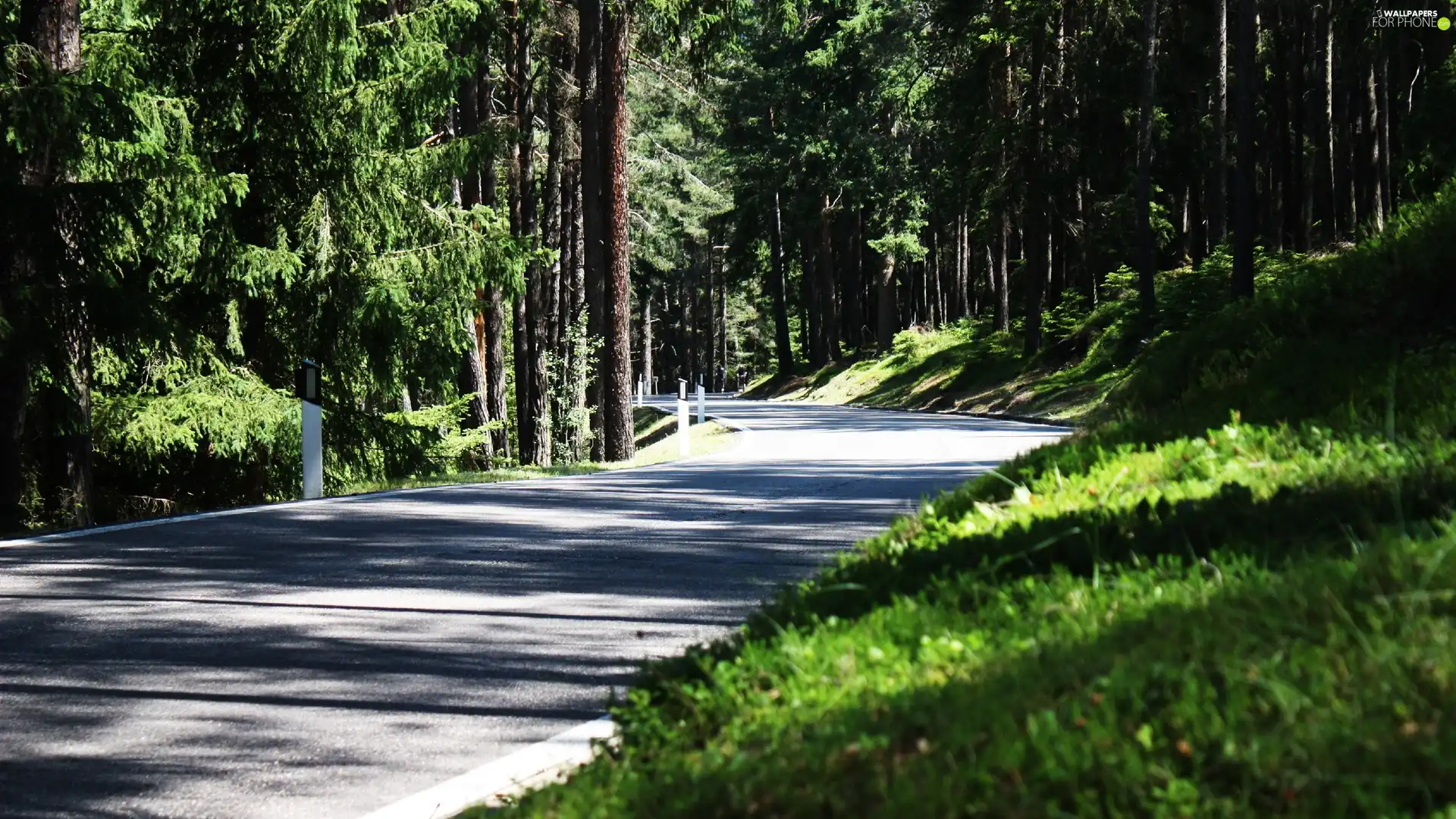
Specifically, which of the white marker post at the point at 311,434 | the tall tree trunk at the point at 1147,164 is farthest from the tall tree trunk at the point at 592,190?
the white marker post at the point at 311,434

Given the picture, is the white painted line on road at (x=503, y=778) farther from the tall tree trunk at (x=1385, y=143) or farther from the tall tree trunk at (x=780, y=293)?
the tall tree trunk at (x=780, y=293)

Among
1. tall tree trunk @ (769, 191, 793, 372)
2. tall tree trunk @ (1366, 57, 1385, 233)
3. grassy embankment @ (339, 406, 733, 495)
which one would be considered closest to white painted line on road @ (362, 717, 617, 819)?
grassy embankment @ (339, 406, 733, 495)

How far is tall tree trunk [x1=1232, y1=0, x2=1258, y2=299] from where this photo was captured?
90.9ft

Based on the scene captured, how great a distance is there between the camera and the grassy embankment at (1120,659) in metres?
2.94

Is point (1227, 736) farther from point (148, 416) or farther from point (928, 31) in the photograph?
point (928, 31)

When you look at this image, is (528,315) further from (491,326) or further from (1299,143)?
(1299,143)

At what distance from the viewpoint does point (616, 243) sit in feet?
90.6

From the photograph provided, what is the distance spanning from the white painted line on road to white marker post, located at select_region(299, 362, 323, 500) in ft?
30.5

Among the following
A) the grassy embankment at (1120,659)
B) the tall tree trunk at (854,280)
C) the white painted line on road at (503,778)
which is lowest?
the white painted line on road at (503,778)

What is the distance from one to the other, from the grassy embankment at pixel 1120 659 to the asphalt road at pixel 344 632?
1.06m

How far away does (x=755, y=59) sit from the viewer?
70.4m

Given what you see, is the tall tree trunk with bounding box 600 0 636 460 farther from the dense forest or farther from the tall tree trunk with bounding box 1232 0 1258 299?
the tall tree trunk with bounding box 1232 0 1258 299

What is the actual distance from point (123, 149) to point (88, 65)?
9.05 feet

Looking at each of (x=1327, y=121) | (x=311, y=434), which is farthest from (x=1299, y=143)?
(x=311, y=434)
